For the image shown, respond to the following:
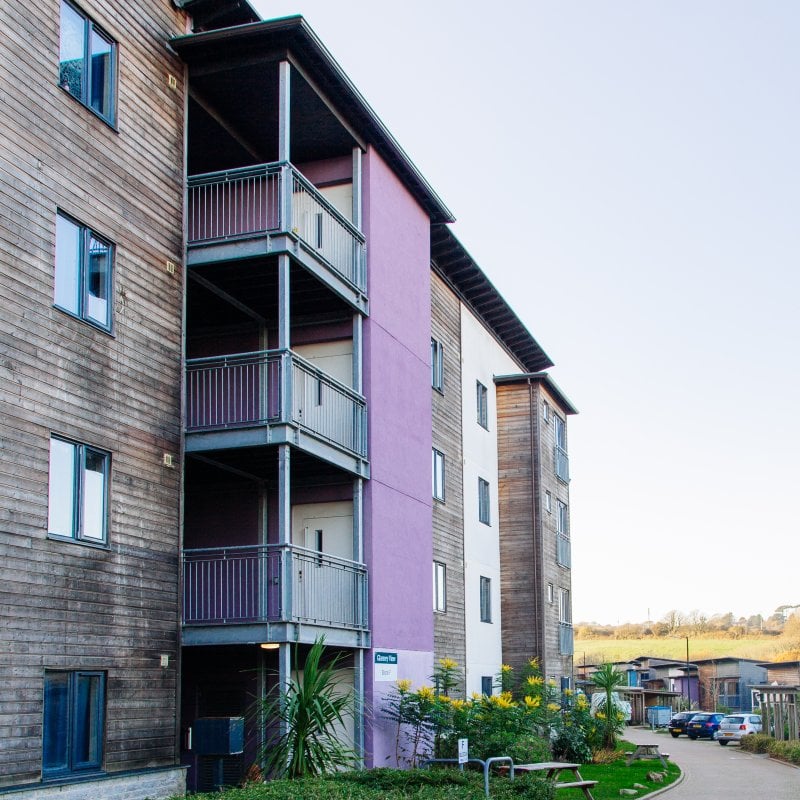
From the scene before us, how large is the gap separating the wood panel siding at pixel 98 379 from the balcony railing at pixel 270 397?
1.42 metres

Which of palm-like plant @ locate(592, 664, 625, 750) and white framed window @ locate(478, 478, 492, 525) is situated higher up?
white framed window @ locate(478, 478, 492, 525)

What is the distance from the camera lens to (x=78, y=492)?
14195 mm

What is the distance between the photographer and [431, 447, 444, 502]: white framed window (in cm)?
2733

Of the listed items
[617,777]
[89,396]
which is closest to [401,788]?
[89,396]

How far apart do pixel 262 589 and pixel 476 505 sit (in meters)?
14.9

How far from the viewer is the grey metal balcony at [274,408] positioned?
56.5 ft

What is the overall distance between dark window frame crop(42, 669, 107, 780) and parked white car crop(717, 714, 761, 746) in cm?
3548

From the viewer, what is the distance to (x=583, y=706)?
29.9m

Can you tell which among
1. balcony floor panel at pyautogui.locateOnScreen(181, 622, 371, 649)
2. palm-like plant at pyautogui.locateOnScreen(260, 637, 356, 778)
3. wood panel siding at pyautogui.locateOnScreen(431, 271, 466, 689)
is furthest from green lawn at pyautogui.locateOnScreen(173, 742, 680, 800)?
wood panel siding at pyautogui.locateOnScreen(431, 271, 466, 689)

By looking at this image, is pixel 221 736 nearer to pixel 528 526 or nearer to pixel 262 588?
pixel 262 588

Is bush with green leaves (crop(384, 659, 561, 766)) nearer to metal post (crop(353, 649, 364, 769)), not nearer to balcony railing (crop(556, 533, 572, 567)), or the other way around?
metal post (crop(353, 649, 364, 769))

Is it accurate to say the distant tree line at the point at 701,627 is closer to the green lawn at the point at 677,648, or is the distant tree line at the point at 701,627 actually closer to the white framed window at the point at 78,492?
the green lawn at the point at 677,648

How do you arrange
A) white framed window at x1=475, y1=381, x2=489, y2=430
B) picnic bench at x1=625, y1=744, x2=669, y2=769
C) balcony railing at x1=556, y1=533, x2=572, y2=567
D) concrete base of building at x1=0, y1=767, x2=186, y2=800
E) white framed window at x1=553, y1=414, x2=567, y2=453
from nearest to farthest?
concrete base of building at x1=0, y1=767, x2=186, y2=800
picnic bench at x1=625, y1=744, x2=669, y2=769
white framed window at x1=475, y1=381, x2=489, y2=430
balcony railing at x1=556, y1=533, x2=572, y2=567
white framed window at x1=553, y1=414, x2=567, y2=453

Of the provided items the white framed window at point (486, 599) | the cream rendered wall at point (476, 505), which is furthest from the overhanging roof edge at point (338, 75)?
the white framed window at point (486, 599)
